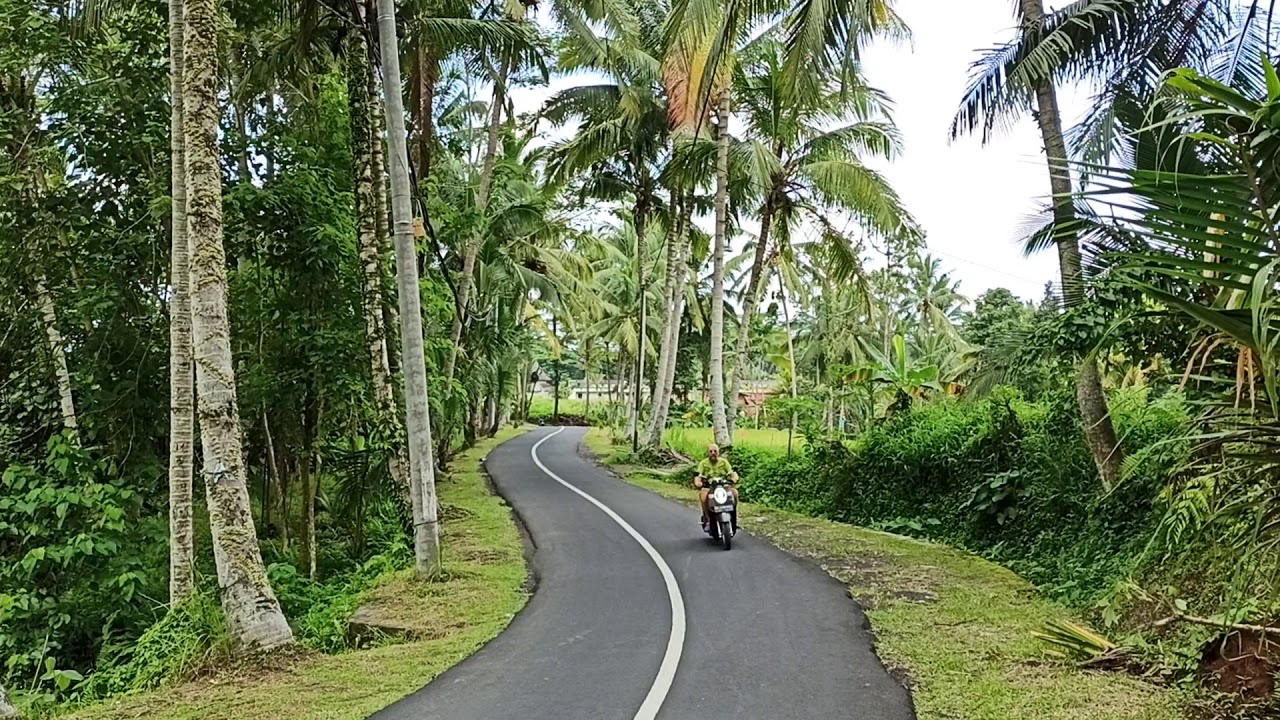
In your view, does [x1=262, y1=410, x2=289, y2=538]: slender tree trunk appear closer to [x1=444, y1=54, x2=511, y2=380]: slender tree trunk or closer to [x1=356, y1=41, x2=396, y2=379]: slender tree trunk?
Answer: [x1=356, y1=41, x2=396, y2=379]: slender tree trunk

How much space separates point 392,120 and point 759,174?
10125 mm

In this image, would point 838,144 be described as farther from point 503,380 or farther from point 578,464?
point 503,380

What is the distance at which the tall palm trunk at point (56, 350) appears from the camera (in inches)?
393

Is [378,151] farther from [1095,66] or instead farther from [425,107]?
[1095,66]

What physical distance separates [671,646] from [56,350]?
8.38m

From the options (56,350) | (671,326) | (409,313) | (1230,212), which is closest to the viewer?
(1230,212)

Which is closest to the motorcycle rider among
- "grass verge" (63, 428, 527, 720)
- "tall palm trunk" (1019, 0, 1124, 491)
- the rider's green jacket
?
the rider's green jacket

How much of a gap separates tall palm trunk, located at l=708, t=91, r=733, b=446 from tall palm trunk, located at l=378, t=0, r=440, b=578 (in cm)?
1041

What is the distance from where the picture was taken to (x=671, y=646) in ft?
22.3

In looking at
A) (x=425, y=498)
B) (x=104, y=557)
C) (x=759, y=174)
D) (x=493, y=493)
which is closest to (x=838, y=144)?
(x=759, y=174)

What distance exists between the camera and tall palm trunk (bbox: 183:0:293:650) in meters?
7.18

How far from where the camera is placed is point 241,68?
1292 centimetres

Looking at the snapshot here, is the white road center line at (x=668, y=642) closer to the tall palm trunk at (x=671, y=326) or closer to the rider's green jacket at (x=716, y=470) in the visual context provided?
the rider's green jacket at (x=716, y=470)

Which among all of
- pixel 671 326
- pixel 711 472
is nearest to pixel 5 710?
pixel 711 472
